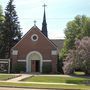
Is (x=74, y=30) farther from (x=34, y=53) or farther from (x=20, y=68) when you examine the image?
(x=20, y=68)

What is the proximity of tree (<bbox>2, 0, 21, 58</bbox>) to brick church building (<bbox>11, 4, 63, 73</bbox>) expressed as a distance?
39.2ft

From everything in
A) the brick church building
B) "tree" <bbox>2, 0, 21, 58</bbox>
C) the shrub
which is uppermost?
"tree" <bbox>2, 0, 21, 58</bbox>

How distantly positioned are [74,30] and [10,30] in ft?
49.4

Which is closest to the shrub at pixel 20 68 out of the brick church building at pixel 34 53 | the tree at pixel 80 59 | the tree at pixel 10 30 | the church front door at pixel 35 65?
the brick church building at pixel 34 53

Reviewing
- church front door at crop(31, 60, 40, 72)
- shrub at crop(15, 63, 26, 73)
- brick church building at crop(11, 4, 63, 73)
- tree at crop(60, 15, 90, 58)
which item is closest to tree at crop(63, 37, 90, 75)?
brick church building at crop(11, 4, 63, 73)

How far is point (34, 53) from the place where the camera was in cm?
6391

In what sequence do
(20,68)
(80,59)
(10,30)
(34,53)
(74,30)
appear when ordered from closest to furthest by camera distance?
(80,59) → (20,68) → (34,53) → (10,30) → (74,30)

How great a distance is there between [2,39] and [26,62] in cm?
1460

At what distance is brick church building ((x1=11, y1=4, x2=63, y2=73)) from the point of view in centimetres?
6256

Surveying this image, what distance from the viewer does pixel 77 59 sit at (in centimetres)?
5162

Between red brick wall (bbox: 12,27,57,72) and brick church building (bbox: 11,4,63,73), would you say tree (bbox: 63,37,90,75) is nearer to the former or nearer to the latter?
brick church building (bbox: 11,4,63,73)

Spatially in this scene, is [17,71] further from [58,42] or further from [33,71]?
[58,42]

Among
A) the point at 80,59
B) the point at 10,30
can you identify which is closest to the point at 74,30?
the point at 10,30

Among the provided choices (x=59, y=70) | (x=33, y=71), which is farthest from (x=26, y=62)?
(x=59, y=70)
